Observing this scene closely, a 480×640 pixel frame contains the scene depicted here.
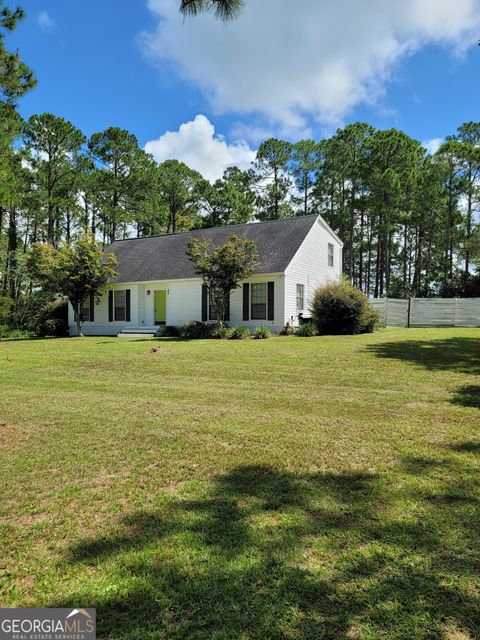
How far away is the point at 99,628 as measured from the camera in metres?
1.85

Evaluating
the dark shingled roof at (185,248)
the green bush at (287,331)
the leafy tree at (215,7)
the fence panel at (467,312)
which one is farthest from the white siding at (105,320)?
the fence panel at (467,312)

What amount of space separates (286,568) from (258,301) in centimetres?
1579

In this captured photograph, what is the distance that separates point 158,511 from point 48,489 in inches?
41.1

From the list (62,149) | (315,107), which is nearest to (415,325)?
(315,107)

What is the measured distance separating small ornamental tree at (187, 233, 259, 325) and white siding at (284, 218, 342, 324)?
1.95 m

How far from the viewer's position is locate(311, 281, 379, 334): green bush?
15.3 metres

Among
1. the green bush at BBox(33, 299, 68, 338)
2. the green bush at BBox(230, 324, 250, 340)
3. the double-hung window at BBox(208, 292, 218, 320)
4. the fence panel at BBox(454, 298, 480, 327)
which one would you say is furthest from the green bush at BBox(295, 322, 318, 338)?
the green bush at BBox(33, 299, 68, 338)

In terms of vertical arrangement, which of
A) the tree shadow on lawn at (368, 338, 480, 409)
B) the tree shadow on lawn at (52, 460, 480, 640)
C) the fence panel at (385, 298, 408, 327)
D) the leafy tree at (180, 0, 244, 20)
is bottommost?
the tree shadow on lawn at (52, 460, 480, 640)

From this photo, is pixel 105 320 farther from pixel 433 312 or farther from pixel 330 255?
pixel 433 312

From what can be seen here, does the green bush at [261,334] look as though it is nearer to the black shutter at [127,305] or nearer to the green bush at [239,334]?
the green bush at [239,334]

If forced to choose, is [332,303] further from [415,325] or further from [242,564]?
[242,564]

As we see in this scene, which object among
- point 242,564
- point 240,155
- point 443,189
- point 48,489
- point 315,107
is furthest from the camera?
point 240,155

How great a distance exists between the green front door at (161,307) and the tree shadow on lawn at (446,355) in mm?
11704

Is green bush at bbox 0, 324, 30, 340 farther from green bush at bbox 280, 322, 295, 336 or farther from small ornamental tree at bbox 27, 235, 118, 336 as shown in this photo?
green bush at bbox 280, 322, 295, 336
